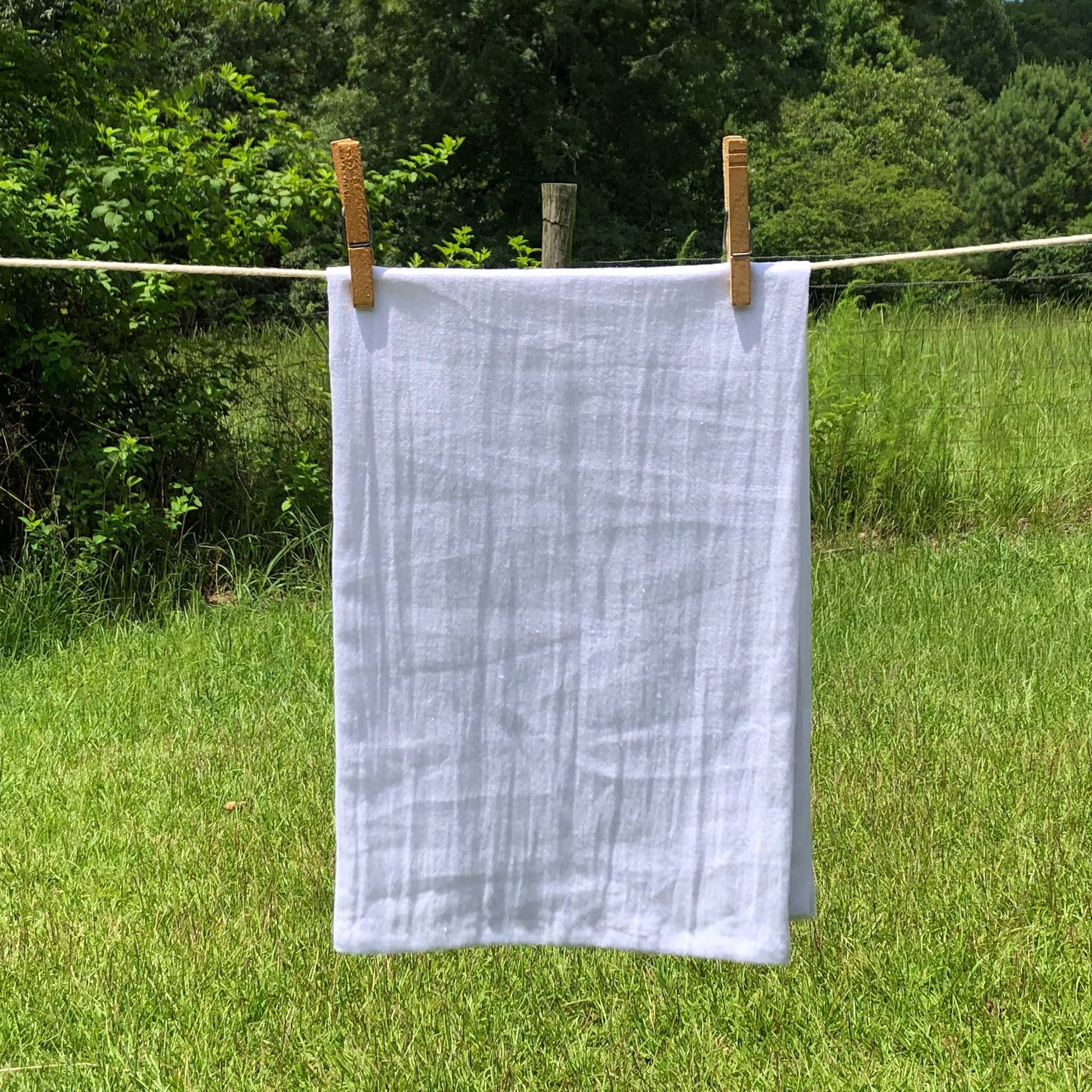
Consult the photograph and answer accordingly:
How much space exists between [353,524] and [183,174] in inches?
133

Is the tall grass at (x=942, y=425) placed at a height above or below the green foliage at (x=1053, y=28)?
below

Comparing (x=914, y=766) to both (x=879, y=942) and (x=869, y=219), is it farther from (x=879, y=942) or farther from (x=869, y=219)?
(x=869, y=219)

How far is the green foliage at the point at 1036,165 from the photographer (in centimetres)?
1912

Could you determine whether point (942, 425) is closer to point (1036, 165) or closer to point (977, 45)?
point (1036, 165)

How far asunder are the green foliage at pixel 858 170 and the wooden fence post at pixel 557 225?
1473 cm

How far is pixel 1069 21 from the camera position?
105 ft

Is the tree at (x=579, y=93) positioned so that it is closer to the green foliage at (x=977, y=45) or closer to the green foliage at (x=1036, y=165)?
the green foliage at (x=1036, y=165)

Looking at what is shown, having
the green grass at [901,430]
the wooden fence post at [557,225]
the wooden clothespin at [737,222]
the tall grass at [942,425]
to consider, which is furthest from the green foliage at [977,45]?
the wooden clothespin at [737,222]

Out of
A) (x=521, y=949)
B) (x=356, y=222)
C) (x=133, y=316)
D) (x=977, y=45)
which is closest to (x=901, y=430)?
(x=133, y=316)

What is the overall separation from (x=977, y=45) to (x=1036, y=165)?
11.6 m

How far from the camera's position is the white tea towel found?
4.49 ft

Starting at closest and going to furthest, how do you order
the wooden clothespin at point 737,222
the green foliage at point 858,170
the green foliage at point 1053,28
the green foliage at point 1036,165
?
the wooden clothespin at point 737,222 → the green foliage at point 858,170 → the green foliage at point 1036,165 → the green foliage at point 1053,28

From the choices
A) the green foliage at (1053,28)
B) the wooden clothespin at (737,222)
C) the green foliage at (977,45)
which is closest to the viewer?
the wooden clothespin at (737,222)

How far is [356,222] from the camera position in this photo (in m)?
1.33
